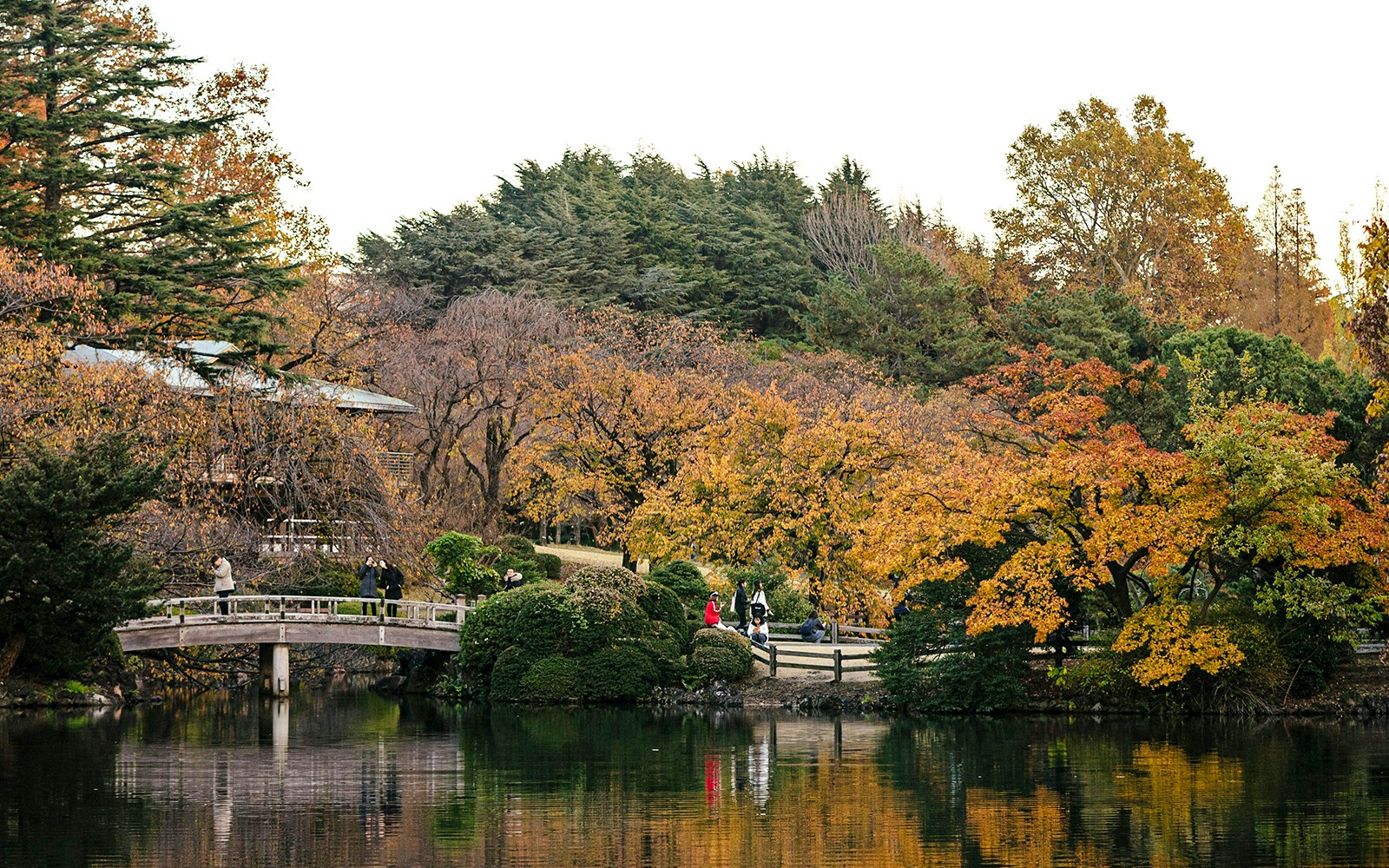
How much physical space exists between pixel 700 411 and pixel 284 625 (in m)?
16.3

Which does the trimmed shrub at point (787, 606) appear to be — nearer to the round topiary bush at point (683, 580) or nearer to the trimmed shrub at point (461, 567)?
the round topiary bush at point (683, 580)

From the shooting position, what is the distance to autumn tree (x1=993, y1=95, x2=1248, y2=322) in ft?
207

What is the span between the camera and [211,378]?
120 ft

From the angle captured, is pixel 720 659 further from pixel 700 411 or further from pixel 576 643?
pixel 700 411

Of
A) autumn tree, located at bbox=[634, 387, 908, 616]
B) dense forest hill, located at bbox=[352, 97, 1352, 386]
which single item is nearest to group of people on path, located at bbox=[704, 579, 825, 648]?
autumn tree, located at bbox=[634, 387, 908, 616]

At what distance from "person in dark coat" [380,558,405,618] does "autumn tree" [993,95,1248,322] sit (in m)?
35.4

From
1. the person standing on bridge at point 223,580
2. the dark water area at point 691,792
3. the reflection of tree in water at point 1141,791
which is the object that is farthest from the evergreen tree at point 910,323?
the reflection of tree in water at point 1141,791

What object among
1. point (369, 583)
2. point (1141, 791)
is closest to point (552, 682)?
point (369, 583)

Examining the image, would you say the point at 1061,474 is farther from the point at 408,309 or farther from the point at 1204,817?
the point at 408,309

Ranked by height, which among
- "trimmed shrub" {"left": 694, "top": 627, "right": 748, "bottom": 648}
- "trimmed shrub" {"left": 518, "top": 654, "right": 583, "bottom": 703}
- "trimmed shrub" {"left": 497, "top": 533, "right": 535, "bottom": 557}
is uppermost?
"trimmed shrub" {"left": 497, "top": 533, "right": 535, "bottom": 557}

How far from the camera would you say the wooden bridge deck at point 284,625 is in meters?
33.7

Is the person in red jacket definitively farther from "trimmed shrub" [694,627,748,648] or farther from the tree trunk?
the tree trunk

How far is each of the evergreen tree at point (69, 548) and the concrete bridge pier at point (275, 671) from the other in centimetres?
649

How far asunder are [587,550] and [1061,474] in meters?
32.4
